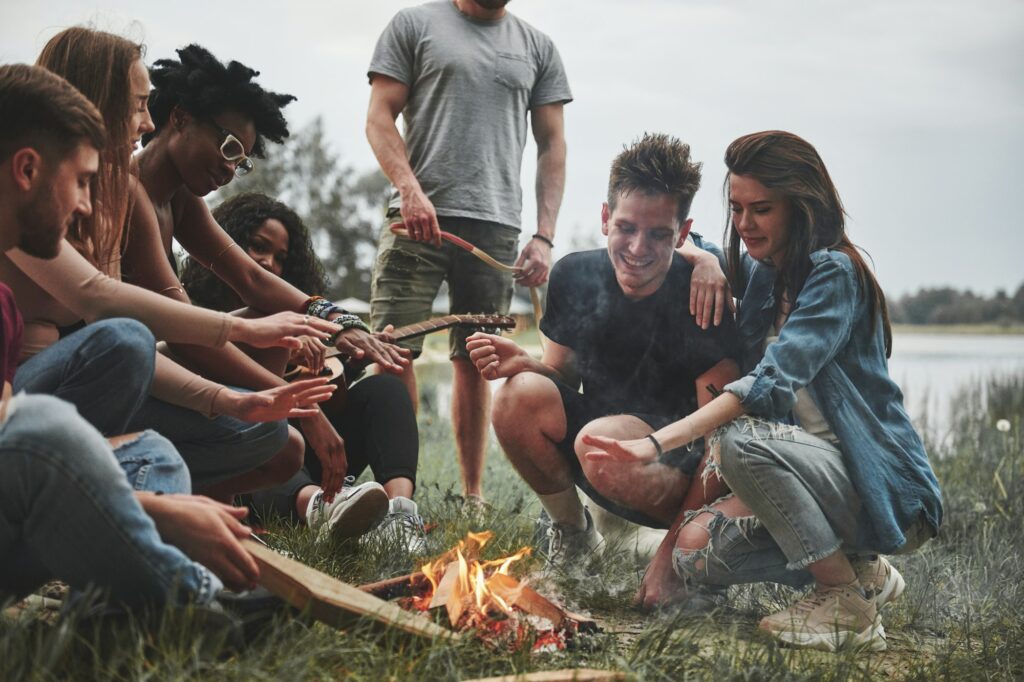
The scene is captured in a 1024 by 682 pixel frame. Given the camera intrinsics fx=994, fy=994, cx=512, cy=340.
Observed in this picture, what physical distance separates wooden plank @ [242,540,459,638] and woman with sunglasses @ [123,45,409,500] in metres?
0.93

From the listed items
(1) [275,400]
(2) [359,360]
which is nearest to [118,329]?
(1) [275,400]

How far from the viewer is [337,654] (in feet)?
7.15

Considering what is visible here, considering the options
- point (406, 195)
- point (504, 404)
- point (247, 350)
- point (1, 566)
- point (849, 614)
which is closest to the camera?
point (1, 566)

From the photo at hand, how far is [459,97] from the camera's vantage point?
13.6 feet

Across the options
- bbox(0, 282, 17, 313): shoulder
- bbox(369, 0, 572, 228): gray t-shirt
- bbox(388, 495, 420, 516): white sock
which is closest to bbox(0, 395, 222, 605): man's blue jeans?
bbox(0, 282, 17, 313): shoulder

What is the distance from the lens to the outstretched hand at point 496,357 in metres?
3.38

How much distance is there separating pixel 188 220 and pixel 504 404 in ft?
4.13

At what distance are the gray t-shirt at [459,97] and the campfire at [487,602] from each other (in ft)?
6.16

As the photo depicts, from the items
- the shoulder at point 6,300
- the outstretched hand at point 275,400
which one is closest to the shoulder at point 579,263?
the outstretched hand at point 275,400

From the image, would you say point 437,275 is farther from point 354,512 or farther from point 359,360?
point 354,512

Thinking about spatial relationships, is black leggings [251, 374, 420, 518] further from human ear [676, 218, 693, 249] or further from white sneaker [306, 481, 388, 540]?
human ear [676, 218, 693, 249]

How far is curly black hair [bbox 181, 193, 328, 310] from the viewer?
4172 millimetres

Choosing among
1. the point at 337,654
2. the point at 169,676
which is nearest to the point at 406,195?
the point at 337,654

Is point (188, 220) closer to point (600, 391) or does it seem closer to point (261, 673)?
point (600, 391)
